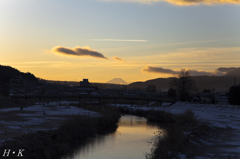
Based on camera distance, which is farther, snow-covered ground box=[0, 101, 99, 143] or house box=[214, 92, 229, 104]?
house box=[214, 92, 229, 104]

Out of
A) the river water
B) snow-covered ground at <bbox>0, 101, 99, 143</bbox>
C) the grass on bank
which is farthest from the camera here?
snow-covered ground at <bbox>0, 101, 99, 143</bbox>

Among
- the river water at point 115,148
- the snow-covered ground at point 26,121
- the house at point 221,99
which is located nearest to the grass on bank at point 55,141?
the river water at point 115,148

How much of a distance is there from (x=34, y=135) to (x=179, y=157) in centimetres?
1364

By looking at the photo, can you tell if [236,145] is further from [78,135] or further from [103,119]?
[103,119]

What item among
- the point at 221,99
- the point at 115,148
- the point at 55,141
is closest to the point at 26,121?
the point at 55,141

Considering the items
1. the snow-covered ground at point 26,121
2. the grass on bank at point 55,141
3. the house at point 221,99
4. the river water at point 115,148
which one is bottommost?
the river water at point 115,148

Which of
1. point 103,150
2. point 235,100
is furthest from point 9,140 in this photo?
point 235,100

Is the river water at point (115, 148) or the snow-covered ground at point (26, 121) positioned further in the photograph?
the snow-covered ground at point (26, 121)

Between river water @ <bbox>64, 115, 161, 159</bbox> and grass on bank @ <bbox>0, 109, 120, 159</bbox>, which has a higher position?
grass on bank @ <bbox>0, 109, 120, 159</bbox>

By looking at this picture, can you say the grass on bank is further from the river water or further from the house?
the house

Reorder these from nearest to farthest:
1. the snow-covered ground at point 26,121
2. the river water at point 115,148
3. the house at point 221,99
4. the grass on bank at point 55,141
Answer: the grass on bank at point 55,141, the river water at point 115,148, the snow-covered ground at point 26,121, the house at point 221,99

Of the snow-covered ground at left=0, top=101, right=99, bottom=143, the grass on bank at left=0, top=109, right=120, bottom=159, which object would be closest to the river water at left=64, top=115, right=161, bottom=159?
the grass on bank at left=0, top=109, right=120, bottom=159

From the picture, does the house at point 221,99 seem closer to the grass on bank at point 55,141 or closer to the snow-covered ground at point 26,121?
the snow-covered ground at point 26,121

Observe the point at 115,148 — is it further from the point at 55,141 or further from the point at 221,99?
the point at 221,99
